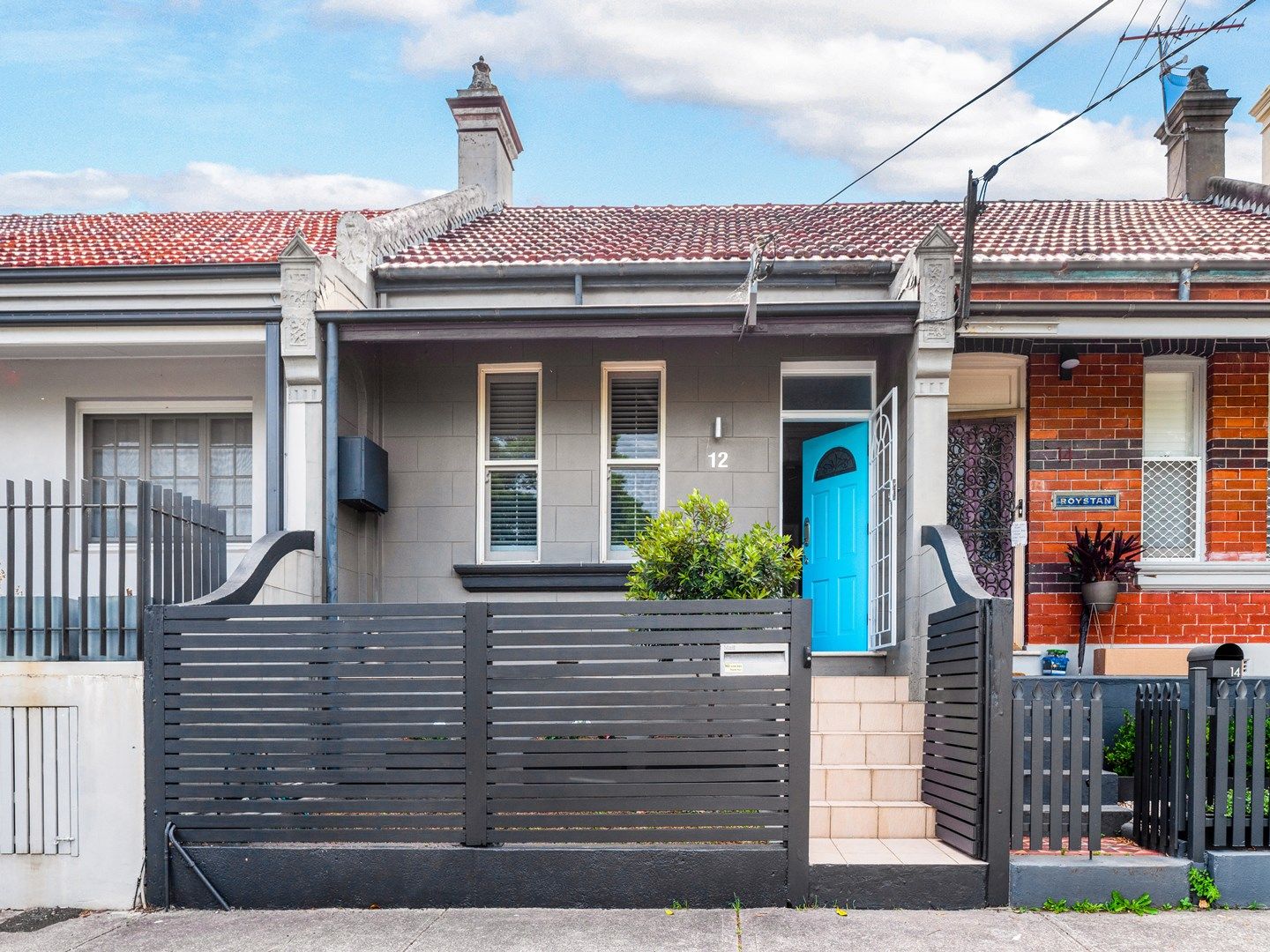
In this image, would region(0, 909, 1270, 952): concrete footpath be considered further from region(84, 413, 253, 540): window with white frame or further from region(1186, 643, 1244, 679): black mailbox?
region(84, 413, 253, 540): window with white frame

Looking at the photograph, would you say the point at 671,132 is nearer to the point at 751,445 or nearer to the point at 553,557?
the point at 751,445

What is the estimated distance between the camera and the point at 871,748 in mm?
7332

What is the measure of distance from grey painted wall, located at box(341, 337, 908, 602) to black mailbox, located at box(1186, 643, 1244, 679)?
3775 millimetres

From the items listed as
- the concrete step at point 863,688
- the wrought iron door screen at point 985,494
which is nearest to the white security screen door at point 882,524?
the concrete step at point 863,688

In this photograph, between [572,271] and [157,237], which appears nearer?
[572,271]

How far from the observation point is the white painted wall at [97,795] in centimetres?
626

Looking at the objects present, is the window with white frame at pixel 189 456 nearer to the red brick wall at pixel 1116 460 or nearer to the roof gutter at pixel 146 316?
the roof gutter at pixel 146 316

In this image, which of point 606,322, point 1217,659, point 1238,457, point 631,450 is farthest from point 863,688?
point 1238,457

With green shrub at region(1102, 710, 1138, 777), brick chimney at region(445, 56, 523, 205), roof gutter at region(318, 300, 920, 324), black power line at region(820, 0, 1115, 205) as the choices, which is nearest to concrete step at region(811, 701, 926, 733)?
green shrub at region(1102, 710, 1138, 777)

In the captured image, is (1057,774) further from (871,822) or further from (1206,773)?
(871,822)

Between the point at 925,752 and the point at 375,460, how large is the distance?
199 inches

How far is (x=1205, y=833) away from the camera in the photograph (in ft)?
20.1

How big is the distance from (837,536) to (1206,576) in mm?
3397

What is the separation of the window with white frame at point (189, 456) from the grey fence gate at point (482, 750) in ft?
15.2
